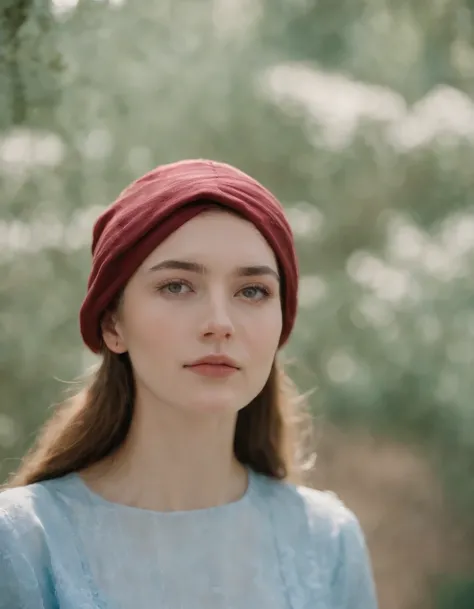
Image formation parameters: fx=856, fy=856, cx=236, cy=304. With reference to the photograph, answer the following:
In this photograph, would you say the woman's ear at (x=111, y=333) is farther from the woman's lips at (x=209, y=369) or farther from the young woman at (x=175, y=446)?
the woman's lips at (x=209, y=369)

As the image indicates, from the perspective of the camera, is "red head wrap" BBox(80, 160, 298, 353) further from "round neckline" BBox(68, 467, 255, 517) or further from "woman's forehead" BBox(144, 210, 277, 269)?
"round neckline" BBox(68, 467, 255, 517)

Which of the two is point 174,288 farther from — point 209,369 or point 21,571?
point 21,571

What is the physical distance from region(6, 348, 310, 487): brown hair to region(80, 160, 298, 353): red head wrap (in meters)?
0.08

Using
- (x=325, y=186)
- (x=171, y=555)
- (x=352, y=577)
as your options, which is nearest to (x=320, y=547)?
(x=352, y=577)

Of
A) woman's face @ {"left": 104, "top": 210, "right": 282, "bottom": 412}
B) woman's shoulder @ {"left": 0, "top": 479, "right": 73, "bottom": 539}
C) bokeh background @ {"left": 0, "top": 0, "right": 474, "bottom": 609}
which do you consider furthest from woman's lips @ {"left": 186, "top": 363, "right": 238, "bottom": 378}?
bokeh background @ {"left": 0, "top": 0, "right": 474, "bottom": 609}

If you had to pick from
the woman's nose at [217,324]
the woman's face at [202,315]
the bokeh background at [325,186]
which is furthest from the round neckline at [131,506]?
the bokeh background at [325,186]

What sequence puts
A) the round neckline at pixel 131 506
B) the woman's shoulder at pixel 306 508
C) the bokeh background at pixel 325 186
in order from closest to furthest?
1. the round neckline at pixel 131 506
2. the woman's shoulder at pixel 306 508
3. the bokeh background at pixel 325 186

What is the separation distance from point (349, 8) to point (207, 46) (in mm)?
309

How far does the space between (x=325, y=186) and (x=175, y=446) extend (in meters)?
0.75

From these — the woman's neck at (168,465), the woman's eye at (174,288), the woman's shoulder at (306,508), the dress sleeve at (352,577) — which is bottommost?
the dress sleeve at (352,577)

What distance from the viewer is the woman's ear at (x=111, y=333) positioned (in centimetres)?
119

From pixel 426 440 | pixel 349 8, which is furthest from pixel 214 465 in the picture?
pixel 349 8

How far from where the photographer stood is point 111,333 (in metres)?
1.20

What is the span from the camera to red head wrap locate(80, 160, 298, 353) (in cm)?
112
